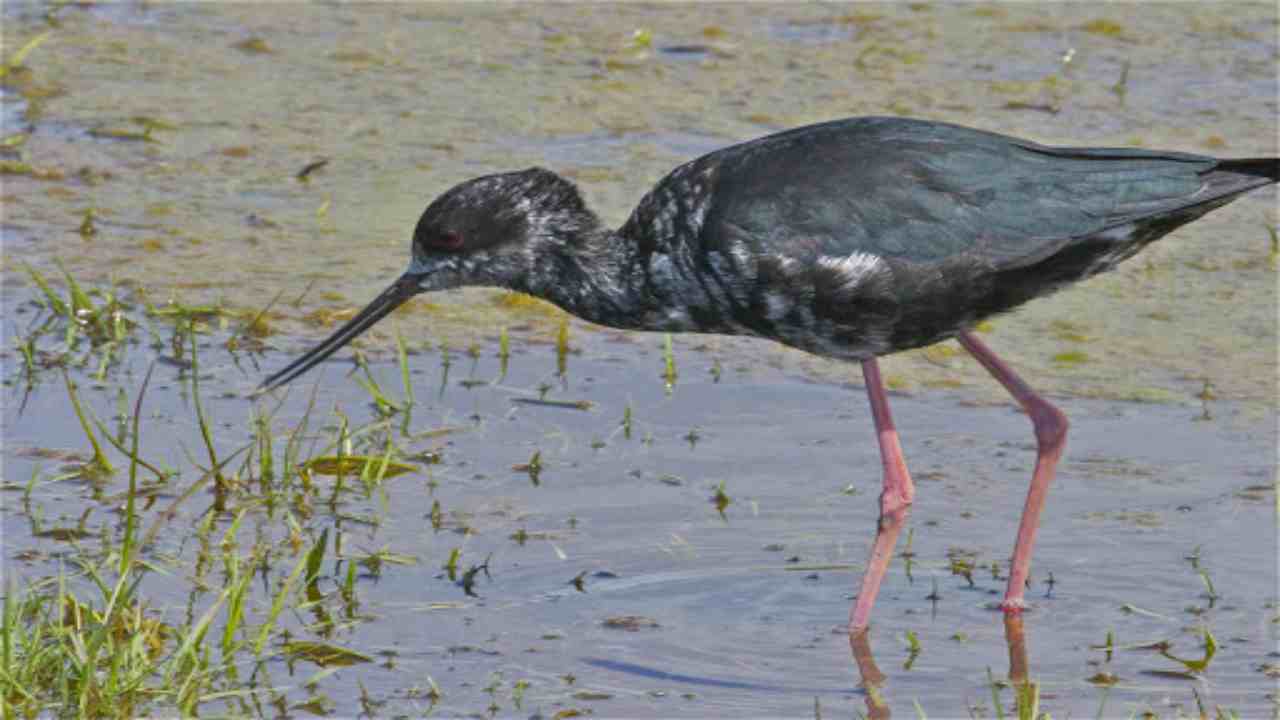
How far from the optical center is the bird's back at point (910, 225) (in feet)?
20.4

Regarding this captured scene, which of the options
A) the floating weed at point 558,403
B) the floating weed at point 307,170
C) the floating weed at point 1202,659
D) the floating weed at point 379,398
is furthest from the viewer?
the floating weed at point 307,170

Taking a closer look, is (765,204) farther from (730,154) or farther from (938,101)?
(938,101)

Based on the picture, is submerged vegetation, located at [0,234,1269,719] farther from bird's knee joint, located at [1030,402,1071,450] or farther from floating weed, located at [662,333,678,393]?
bird's knee joint, located at [1030,402,1071,450]

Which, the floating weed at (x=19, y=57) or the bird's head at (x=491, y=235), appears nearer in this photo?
the bird's head at (x=491, y=235)

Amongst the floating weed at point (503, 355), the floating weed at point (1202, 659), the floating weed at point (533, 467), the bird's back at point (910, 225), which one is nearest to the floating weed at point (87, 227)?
the floating weed at point (503, 355)

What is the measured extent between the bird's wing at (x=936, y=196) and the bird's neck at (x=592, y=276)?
30cm

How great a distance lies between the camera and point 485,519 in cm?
677

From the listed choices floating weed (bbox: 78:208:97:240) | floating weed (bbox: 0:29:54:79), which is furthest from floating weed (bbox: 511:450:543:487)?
floating weed (bbox: 0:29:54:79)

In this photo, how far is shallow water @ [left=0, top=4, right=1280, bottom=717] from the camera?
6.06 m

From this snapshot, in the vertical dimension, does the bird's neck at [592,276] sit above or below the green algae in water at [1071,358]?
above

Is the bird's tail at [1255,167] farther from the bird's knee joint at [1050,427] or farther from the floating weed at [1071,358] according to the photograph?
the floating weed at [1071,358]

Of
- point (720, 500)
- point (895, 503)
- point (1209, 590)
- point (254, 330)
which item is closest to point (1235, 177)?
point (1209, 590)

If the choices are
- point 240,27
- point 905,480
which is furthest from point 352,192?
point 905,480

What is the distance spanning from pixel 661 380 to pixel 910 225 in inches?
70.4
